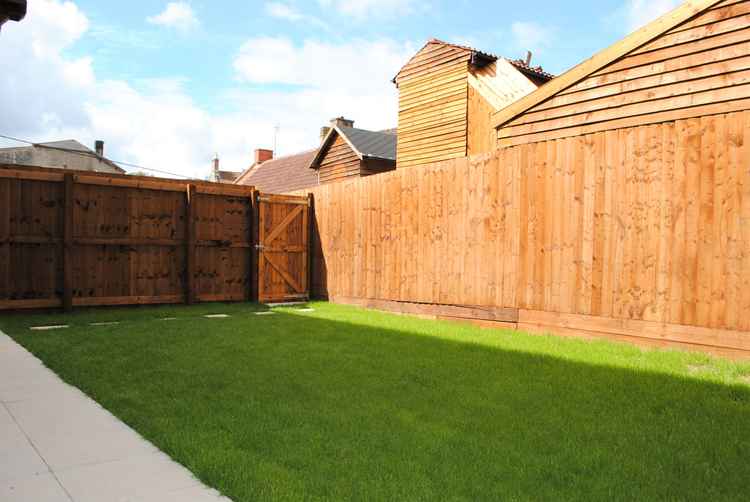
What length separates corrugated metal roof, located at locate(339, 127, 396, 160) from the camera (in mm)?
22344

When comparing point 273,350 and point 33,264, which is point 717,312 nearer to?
point 273,350

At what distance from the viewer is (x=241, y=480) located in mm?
2670

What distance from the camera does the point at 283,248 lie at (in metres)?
11.9

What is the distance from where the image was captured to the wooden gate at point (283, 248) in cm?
1159

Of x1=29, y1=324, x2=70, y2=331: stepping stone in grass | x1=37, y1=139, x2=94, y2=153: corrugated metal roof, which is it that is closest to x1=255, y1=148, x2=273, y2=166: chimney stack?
x1=37, y1=139, x2=94, y2=153: corrugated metal roof

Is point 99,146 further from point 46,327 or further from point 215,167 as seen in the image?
point 46,327

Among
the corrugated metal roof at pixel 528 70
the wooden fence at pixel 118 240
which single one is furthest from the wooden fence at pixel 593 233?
the corrugated metal roof at pixel 528 70

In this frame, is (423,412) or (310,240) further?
(310,240)

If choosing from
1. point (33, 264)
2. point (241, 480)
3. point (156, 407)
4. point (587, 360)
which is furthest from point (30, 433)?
point (33, 264)

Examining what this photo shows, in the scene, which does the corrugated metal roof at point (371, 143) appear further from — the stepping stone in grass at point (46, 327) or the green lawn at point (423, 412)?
the green lawn at point (423, 412)

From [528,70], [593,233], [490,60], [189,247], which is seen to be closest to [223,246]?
[189,247]

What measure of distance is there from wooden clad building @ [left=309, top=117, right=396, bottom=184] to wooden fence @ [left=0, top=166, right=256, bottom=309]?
11178 millimetres

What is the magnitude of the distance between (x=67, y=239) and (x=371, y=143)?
15.8m

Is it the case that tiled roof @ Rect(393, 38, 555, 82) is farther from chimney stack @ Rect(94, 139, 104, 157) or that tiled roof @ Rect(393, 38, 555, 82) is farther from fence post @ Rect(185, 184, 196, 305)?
chimney stack @ Rect(94, 139, 104, 157)
